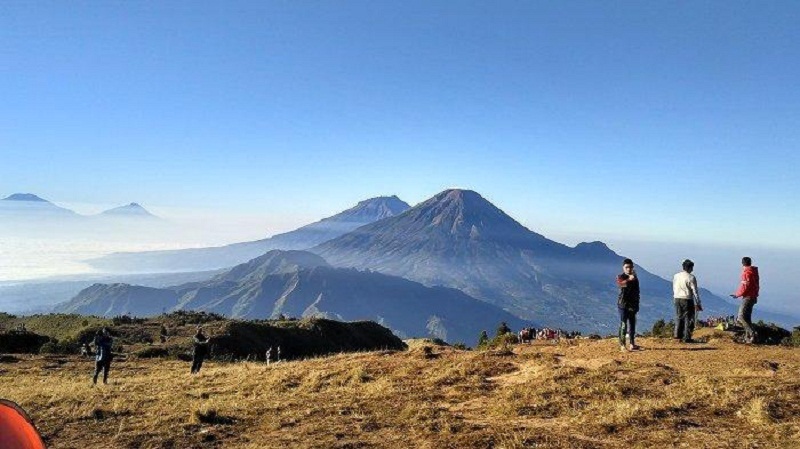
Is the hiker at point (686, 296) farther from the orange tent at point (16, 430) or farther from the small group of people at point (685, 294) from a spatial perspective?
the orange tent at point (16, 430)

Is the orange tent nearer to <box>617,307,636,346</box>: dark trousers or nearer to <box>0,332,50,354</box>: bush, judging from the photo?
<box>617,307,636,346</box>: dark trousers

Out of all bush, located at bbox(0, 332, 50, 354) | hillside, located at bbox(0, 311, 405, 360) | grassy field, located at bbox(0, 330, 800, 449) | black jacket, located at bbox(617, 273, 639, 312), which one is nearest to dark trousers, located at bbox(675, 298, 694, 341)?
grassy field, located at bbox(0, 330, 800, 449)

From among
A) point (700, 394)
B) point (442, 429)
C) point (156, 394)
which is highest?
point (700, 394)

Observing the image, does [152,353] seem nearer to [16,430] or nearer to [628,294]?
[628,294]

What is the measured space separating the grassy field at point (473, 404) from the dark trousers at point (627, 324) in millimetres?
557

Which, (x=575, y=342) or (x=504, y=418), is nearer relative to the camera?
(x=504, y=418)

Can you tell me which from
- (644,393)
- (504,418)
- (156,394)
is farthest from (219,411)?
(644,393)

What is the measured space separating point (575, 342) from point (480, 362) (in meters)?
5.53

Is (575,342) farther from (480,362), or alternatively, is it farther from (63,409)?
(63,409)

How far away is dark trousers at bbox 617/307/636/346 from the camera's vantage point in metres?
16.1

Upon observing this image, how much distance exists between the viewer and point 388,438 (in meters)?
10.4

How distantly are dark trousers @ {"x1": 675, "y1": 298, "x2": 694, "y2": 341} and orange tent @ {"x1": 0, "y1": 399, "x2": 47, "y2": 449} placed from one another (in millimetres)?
16706

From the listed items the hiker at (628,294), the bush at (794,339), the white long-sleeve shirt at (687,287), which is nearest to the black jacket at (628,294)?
the hiker at (628,294)

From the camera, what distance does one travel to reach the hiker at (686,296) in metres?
15.9
